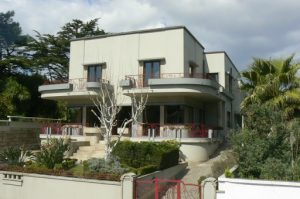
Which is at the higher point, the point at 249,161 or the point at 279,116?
the point at 279,116

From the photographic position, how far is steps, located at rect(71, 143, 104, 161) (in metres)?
23.3

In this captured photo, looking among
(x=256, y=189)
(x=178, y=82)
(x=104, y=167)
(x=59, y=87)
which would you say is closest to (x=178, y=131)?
(x=178, y=82)

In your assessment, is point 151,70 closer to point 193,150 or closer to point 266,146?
point 193,150

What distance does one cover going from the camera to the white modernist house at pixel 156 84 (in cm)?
2372

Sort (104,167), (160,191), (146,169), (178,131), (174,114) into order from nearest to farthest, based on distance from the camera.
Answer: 1. (160,191)
2. (104,167)
3. (146,169)
4. (178,131)
5. (174,114)

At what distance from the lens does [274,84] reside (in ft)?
61.0

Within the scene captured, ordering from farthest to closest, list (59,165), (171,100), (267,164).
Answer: (171,100), (59,165), (267,164)

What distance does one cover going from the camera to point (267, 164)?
13148mm

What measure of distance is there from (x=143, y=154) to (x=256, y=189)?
7429 millimetres

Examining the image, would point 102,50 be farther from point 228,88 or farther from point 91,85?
point 228,88

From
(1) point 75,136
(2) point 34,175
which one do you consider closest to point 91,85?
(1) point 75,136

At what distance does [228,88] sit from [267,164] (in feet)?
72.1

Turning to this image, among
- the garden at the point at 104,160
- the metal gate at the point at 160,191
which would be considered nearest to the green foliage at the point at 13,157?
the garden at the point at 104,160

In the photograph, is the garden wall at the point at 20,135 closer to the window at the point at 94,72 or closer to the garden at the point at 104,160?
the window at the point at 94,72
